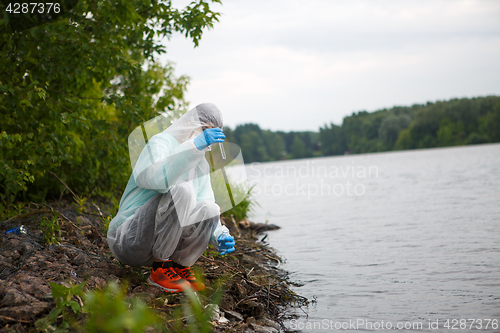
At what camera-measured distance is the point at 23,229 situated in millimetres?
3928

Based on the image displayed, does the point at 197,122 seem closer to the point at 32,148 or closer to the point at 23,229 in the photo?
the point at 23,229

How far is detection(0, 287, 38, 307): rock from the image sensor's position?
7.59 ft

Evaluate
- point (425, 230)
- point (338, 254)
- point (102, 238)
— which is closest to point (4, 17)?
point (102, 238)

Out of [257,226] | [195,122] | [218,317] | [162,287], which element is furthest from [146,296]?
[257,226]

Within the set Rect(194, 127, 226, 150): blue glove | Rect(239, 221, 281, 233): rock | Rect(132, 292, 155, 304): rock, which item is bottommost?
Rect(239, 221, 281, 233): rock

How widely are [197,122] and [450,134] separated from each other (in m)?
81.7

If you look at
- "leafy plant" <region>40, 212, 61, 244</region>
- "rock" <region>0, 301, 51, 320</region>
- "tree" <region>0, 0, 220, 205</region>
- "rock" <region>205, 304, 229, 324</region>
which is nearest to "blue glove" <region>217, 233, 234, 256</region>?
"rock" <region>205, 304, 229, 324</region>

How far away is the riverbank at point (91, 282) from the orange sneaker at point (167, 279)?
0.18ft

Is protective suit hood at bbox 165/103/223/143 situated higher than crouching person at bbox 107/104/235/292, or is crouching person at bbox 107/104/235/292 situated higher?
protective suit hood at bbox 165/103/223/143

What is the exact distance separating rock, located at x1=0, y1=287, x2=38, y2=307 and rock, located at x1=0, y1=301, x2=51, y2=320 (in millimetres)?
37

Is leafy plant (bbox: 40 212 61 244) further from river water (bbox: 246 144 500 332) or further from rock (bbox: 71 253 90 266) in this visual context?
river water (bbox: 246 144 500 332)

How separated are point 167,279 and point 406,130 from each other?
282 ft

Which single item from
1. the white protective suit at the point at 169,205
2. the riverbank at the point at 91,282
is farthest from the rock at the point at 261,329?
the white protective suit at the point at 169,205

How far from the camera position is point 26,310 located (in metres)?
2.27
